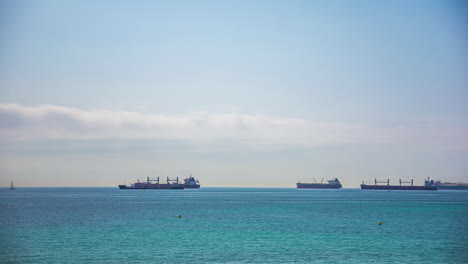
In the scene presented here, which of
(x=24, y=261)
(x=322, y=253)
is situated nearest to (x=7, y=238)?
(x=24, y=261)

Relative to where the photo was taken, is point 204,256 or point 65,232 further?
point 65,232

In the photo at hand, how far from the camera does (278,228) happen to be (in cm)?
7750

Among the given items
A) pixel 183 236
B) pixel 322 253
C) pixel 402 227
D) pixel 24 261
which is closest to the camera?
pixel 24 261

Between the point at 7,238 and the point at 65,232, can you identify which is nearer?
the point at 7,238

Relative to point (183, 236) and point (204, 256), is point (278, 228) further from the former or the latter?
point (204, 256)

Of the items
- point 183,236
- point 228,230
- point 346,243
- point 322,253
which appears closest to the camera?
point 322,253

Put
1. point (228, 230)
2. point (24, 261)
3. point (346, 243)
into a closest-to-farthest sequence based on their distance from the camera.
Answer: point (24, 261) → point (346, 243) → point (228, 230)

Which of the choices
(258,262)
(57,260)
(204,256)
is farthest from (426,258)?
(57,260)

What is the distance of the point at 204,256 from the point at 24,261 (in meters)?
18.3

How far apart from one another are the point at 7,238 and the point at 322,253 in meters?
41.4

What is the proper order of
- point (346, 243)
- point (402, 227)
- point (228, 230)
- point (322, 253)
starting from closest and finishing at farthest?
point (322, 253), point (346, 243), point (228, 230), point (402, 227)

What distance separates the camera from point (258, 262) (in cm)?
4806

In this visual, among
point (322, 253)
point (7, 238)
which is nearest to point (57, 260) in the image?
point (7, 238)

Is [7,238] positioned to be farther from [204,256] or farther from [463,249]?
[463,249]
